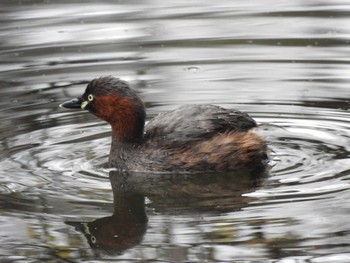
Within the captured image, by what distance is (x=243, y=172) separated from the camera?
8.34 meters

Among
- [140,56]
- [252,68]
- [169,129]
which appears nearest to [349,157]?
[169,129]

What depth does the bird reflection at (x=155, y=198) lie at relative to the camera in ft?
22.5

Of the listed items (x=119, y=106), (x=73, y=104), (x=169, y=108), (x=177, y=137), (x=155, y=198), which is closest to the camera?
(x=155, y=198)

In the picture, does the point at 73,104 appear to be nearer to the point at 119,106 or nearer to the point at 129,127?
the point at 119,106

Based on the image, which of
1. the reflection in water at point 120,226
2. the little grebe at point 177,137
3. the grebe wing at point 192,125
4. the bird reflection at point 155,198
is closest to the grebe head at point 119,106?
the little grebe at point 177,137

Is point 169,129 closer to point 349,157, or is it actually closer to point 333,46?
point 349,157

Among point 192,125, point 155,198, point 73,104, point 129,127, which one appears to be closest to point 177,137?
point 192,125

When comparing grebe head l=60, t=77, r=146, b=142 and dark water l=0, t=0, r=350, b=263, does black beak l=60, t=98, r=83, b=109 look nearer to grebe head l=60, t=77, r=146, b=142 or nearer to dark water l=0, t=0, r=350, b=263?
grebe head l=60, t=77, r=146, b=142

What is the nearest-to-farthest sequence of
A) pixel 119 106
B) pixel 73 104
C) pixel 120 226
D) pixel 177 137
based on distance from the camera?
pixel 120 226
pixel 177 137
pixel 119 106
pixel 73 104

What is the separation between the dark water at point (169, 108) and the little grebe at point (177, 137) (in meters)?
0.14

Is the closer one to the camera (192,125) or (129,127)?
(192,125)

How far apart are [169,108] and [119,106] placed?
1.40m

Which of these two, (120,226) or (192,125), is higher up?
(192,125)

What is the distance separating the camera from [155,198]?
774 centimetres
